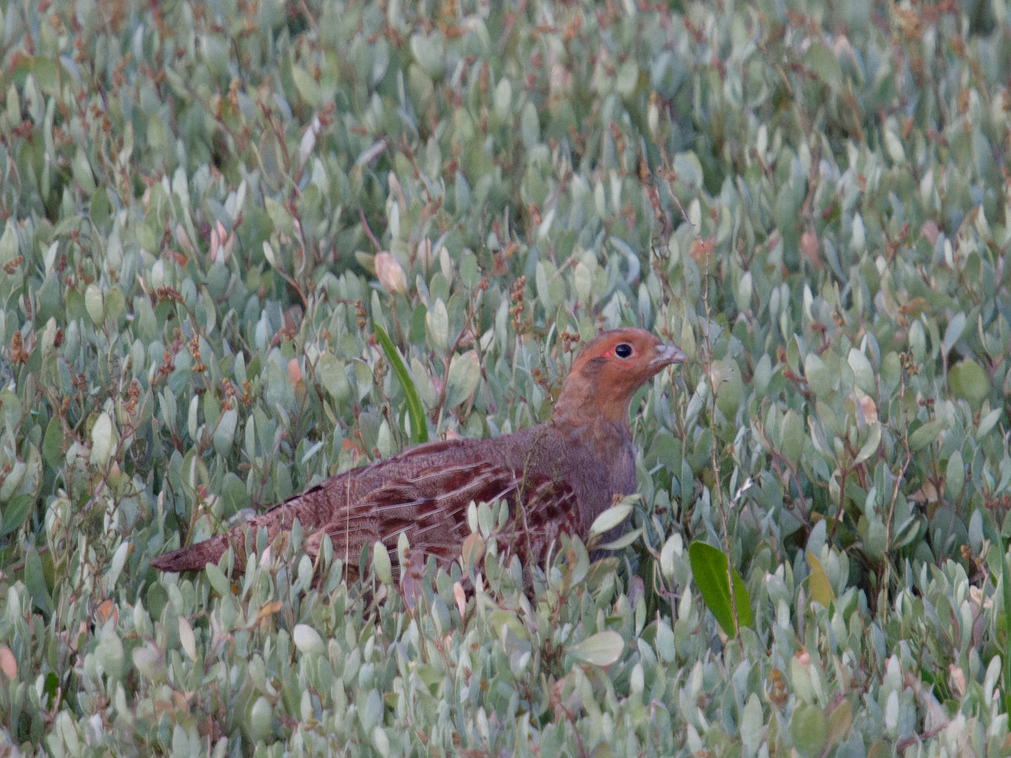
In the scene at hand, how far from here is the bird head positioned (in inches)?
168

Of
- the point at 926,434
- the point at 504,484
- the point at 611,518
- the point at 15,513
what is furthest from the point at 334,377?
the point at 926,434

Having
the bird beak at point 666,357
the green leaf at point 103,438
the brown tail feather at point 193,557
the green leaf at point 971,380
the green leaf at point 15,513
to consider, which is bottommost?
the green leaf at point 971,380

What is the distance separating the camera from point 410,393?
448 centimetres

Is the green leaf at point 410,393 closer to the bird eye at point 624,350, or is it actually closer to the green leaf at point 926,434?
the bird eye at point 624,350

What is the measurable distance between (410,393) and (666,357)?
89 centimetres

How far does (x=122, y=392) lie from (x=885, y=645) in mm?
2723

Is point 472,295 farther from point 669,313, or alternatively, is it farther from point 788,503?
point 788,503

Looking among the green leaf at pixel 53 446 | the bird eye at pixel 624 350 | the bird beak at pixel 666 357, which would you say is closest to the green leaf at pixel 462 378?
the bird eye at pixel 624 350

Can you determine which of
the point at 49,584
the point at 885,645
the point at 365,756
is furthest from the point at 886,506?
the point at 49,584

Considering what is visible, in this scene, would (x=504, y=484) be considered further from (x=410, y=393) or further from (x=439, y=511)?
(x=410, y=393)

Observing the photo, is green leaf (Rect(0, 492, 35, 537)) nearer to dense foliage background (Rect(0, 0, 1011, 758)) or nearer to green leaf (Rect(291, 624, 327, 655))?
dense foliage background (Rect(0, 0, 1011, 758))

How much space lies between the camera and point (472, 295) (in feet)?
16.9

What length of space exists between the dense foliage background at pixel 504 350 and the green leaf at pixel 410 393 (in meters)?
0.03

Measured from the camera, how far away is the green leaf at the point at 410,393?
4469 millimetres
